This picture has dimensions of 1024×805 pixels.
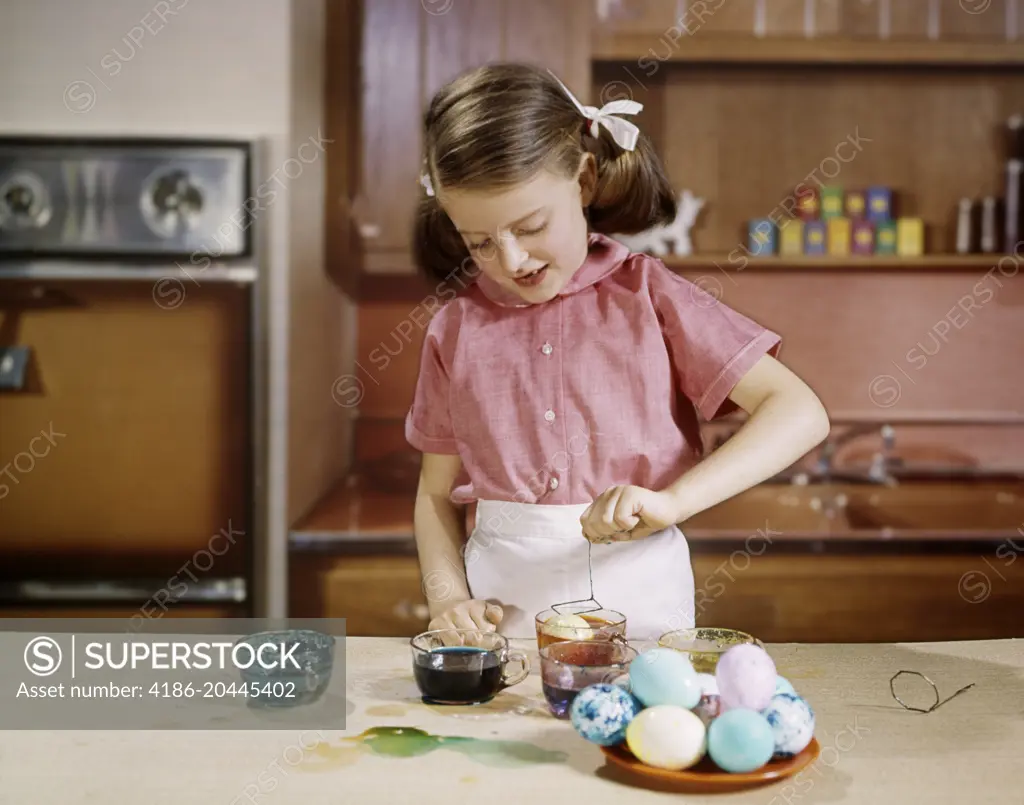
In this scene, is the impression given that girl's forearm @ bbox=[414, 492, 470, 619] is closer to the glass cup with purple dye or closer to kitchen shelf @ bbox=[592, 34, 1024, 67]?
the glass cup with purple dye

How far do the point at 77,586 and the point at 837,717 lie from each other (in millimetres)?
1746

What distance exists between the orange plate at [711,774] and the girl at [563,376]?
393 mm

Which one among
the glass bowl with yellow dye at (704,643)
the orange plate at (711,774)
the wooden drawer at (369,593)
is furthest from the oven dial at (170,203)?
the orange plate at (711,774)

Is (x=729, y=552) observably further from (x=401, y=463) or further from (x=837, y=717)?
(x=837, y=717)

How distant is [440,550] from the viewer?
1378 mm

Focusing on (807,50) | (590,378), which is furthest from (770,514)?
(590,378)

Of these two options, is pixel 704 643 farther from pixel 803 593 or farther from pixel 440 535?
pixel 803 593

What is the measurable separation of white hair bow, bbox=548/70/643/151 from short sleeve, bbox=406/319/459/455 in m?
0.37

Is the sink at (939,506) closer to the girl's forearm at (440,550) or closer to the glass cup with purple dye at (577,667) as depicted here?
the girl's forearm at (440,550)

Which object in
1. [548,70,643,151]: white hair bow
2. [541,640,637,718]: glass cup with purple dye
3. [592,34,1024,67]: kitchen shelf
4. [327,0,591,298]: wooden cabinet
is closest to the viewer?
[541,640,637,718]: glass cup with purple dye

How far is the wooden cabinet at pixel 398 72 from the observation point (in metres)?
2.48

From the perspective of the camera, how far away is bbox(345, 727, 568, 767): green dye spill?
2.72 feet

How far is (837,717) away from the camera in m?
0.93

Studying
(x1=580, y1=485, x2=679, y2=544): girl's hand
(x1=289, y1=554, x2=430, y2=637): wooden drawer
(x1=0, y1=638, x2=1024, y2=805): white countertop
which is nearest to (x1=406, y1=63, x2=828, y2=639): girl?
(x1=580, y1=485, x2=679, y2=544): girl's hand
